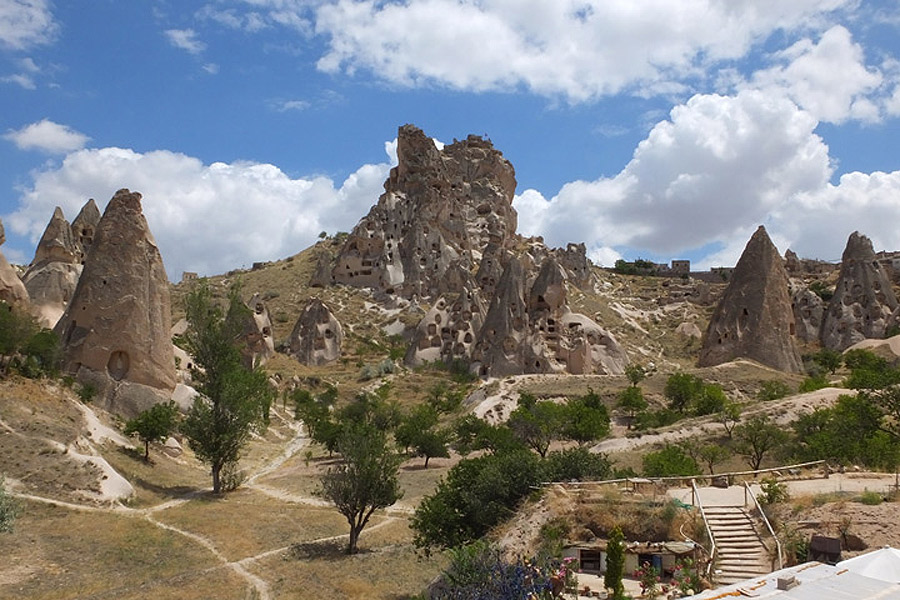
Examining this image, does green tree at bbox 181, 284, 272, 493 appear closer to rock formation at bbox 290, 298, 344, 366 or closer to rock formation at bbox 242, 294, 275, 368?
rock formation at bbox 242, 294, 275, 368

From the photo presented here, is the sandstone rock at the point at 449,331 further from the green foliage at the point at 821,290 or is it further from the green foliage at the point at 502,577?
the green foliage at the point at 502,577

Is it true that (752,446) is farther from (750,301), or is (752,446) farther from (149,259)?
(149,259)

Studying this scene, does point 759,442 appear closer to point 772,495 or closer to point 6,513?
point 772,495

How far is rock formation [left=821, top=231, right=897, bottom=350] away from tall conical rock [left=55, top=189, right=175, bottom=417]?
50.7m

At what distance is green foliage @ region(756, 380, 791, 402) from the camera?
3936 centimetres

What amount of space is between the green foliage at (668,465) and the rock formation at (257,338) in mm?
34116

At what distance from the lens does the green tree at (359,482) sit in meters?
22.2

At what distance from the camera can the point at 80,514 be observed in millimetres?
22281

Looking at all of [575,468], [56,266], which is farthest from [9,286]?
[575,468]

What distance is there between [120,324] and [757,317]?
38.4 m

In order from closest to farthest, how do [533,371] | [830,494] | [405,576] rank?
1. [830,494]
2. [405,576]
3. [533,371]

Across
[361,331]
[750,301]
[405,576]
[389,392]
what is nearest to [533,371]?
[389,392]

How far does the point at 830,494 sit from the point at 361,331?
54.4m

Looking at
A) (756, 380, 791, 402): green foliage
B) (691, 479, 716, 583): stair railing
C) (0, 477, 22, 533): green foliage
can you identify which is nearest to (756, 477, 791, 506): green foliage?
(691, 479, 716, 583): stair railing
